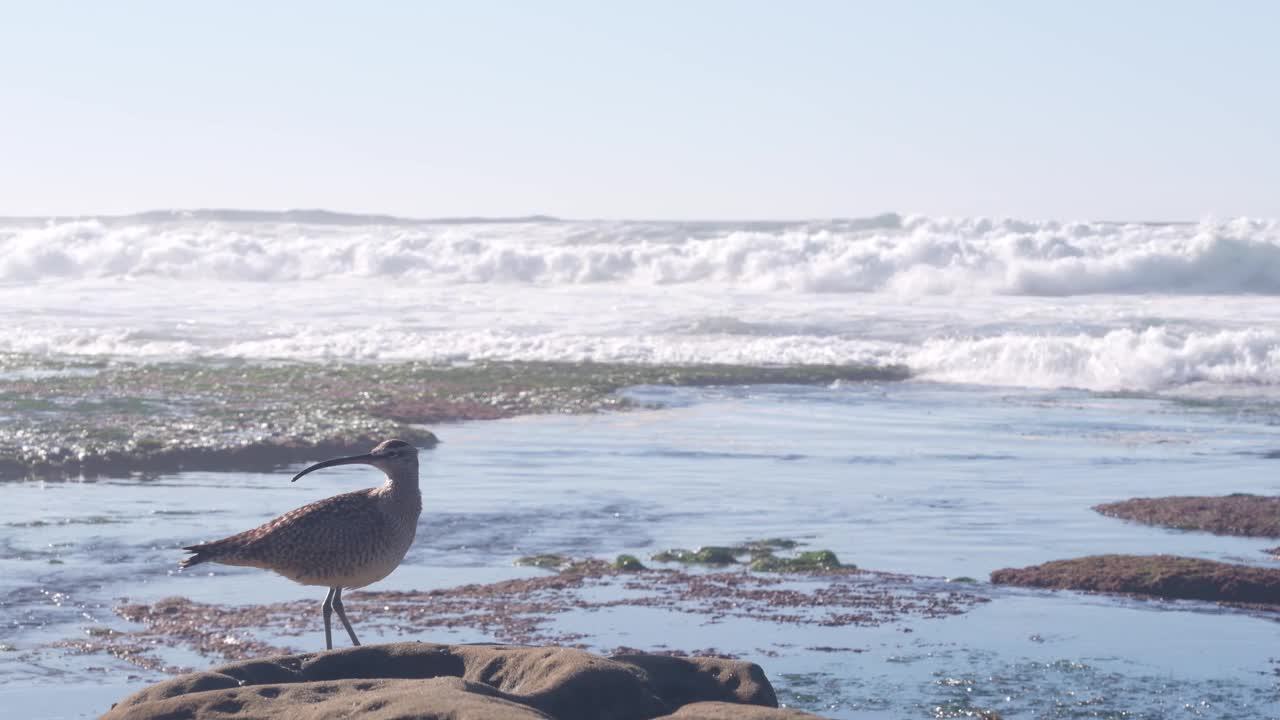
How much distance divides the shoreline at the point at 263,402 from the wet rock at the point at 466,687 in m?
11.3

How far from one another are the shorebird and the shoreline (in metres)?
9.74

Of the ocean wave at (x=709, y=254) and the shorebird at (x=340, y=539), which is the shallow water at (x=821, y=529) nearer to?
the shorebird at (x=340, y=539)

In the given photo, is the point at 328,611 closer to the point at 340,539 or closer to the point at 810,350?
the point at 340,539

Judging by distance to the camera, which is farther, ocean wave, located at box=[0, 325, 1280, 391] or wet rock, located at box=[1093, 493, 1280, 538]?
ocean wave, located at box=[0, 325, 1280, 391]

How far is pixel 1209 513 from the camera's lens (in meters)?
14.7

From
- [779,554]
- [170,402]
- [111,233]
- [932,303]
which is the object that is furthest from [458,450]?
[111,233]

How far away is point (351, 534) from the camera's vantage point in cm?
802

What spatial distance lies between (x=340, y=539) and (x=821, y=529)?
7.08m

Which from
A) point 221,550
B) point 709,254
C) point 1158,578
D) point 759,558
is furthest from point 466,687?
point 709,254

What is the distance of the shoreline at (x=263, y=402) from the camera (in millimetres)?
18391

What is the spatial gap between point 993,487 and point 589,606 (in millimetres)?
7095

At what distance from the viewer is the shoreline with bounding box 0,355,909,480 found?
18.4m

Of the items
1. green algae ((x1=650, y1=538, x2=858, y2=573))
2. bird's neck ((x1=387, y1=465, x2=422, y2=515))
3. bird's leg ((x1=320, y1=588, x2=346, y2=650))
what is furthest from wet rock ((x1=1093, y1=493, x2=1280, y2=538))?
bird's leg ((x1=320, y1=588, x2=346, y2=650))

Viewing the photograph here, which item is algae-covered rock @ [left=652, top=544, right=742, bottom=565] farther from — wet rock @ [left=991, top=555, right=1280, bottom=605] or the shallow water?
wet rock @ [left=991, top=555, right=1280, bottom=605]
